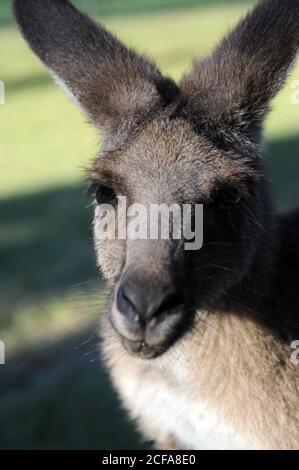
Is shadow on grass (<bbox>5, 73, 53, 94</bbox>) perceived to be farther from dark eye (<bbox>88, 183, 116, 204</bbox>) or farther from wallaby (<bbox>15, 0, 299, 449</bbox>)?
dark eye (<bbox>88, 183, 116, 204</bbox>)

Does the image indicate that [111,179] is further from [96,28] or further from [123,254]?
[96,28]

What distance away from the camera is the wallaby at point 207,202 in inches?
173

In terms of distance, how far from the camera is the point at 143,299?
156 inches

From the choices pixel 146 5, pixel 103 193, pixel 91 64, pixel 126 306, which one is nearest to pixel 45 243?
pixel 91 64

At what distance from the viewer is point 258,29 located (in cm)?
482

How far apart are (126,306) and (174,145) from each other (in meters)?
0.92

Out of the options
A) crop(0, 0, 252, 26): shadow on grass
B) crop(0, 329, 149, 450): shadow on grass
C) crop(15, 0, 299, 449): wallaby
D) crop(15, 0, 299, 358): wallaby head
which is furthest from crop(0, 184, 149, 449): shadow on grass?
crop(0, 0, 252, 26): shadow on grass

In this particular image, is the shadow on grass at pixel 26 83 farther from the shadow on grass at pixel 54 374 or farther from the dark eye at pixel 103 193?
the dark eye at pixel 103 193

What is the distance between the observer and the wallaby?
441cm

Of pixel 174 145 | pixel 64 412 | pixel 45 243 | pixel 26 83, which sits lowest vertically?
pixel 64 412

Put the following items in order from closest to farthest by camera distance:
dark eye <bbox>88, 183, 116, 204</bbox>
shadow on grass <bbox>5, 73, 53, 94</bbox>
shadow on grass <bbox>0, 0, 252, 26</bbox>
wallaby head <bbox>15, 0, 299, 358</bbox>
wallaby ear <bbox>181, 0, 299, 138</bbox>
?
wallaby head <bbox>15, 0, 299, 358</bbox> → dark eye <bbox>88, 183, 116, 204</bbox> → wallaby ear <bbox>181, 0, 299, 138</bbox> → shadow on grass <bbox>5, 73, 53, 94</bbox> → shadow on grass <bbox>0, 0, 252, 26</bbox>

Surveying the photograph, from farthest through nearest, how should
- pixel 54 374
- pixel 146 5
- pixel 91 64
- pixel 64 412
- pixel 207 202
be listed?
pixel 146 5
pixel 54 374
pixel 64 412
pixel 91 64
pixel 207 202

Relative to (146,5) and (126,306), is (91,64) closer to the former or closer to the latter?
(126,306)

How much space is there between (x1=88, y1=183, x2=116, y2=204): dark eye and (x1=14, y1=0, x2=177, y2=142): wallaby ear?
333 millimetres
